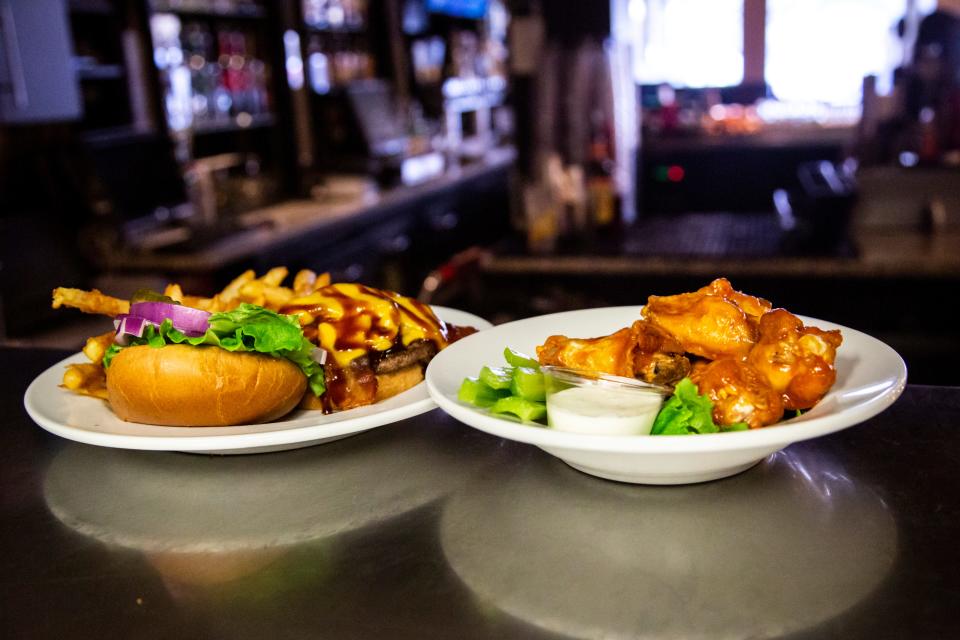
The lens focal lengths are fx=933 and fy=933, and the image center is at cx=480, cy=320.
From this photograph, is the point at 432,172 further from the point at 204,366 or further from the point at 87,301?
the point at 204,366

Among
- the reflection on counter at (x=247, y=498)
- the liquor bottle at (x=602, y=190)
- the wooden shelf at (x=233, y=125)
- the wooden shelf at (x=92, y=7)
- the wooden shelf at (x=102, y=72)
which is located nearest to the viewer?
the reflection on counter at (x=247, y=498)

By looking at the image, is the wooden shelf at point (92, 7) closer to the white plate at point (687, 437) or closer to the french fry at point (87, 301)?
the french fry at point (87, 301)

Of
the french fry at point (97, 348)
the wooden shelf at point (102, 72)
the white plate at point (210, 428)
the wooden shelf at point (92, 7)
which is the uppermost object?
the wooden shelf at point (92, 7)

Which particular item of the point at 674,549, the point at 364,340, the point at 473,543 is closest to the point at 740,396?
the point at 674,549

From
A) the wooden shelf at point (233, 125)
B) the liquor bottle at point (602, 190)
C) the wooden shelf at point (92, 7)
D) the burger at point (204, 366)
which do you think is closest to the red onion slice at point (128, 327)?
the burger at point (204, 366)

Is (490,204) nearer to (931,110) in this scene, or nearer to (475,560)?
(931,110)

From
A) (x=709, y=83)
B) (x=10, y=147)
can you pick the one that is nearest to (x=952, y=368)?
(x=10, y=147)

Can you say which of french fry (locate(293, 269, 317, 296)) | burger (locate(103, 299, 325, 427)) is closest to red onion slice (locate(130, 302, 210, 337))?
burger (locate(103, 299, 325, 427))

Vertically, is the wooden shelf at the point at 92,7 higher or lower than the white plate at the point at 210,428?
higher
